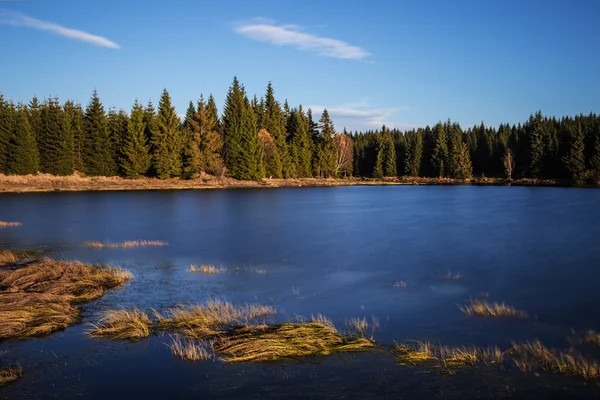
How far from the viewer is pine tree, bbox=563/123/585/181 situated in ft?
293

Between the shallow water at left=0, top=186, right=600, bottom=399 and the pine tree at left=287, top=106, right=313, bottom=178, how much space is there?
58966mm

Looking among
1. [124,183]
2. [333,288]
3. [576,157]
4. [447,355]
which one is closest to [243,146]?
[124,183]

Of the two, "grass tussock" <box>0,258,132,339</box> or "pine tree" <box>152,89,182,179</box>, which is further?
"pine tree" <box>152,89,182,179</box>

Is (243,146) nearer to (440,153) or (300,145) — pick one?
(300,145)

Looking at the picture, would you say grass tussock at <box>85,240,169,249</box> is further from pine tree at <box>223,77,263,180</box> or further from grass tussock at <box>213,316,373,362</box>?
pine tree at <box>223,77,263,180</box>

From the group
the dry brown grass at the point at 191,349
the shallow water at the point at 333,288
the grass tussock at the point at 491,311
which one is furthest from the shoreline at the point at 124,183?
the grass tussock at the point at 491,311

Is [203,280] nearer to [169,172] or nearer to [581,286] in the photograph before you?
[581,286]

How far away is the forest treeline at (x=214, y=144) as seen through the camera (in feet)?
246

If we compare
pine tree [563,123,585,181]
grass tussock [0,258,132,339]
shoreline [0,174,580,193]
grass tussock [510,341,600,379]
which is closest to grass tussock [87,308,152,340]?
grass tussock [0,258,132,339]

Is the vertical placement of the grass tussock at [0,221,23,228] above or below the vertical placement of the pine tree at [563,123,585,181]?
below

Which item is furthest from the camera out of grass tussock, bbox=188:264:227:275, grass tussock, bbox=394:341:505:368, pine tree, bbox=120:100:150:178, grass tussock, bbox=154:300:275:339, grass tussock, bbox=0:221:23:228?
pine tree, bbox=120:100:150:178

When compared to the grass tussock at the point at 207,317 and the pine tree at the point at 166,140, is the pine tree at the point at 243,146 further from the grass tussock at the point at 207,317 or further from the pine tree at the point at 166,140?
the grass tussock at the point at 207,317

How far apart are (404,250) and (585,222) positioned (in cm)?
1805

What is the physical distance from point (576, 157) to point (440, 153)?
31.3 m
